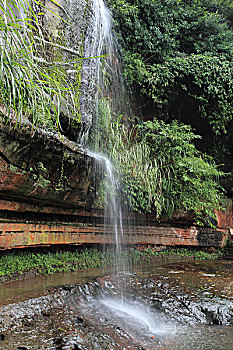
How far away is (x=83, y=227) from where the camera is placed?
186 inches

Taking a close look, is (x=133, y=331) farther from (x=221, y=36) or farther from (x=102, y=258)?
(x=221, y=36)

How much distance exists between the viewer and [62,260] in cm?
429

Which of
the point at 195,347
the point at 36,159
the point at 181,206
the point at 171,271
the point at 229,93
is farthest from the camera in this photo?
the point at 229,93

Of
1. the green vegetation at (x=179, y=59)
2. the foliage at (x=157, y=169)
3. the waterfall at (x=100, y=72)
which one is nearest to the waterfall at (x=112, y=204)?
the foliage at (x=157, y=169)

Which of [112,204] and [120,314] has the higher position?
[112,204]

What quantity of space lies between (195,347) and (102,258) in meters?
2.85

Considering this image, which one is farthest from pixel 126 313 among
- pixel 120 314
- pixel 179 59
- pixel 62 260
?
pixel 179 59

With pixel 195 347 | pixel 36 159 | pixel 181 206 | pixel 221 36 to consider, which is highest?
pixel 221 36

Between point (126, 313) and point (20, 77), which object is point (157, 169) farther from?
point (20, 77)

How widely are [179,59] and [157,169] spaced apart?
11.8 ft

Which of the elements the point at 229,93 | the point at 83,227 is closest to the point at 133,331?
the point at 83,227

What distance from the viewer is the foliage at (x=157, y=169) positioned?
5.36m

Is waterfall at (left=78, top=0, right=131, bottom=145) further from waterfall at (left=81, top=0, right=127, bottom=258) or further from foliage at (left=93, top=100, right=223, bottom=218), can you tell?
foliage at (left=93, top=100, right=223, bottom=218)

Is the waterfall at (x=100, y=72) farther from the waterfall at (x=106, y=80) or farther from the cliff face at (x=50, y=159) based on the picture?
the cliff face at (x=50, y=159)
